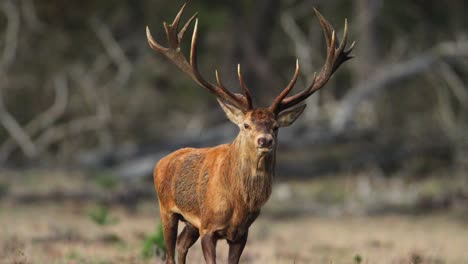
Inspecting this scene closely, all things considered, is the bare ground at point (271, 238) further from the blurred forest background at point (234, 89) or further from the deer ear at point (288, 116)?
the deer ear at point (288, 116)

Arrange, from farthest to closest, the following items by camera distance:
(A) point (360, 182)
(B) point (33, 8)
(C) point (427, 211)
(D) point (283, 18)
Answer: (D) point (283, 18) → (B) point (33, 8) → (A) point (360, 182) → (C) point (427, 211)

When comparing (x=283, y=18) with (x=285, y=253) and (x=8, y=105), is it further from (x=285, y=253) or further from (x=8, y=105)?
(x=285, y=253)

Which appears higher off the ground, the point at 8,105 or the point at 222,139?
the point at 8,105

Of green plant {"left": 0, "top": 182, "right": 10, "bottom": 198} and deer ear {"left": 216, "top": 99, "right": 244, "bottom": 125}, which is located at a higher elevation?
green plant {"left": 0, "top": 182, "right": 10, "bottom": 198}

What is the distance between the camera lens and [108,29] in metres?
32.8

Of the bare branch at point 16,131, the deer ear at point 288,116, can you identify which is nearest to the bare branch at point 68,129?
the bare branch at point 16,131

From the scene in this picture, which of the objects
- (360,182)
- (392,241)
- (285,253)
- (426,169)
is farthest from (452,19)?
(285,253)

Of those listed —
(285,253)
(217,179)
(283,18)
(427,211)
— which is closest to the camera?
(217,179)

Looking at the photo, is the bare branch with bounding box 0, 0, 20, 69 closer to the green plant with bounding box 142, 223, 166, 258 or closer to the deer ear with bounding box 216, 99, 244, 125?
the green plant with bounding box 142, 223, 166, 258

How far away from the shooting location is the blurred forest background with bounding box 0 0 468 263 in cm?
1909

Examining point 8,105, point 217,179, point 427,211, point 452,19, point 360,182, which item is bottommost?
point 217,179

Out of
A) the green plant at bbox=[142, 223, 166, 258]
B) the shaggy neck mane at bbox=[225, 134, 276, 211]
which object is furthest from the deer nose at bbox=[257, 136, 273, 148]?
the green plant at bbox=[142, 223, 166, 258]

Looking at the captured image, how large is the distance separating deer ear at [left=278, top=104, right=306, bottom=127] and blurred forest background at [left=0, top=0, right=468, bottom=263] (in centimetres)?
349

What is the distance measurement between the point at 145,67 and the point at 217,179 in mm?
29805
